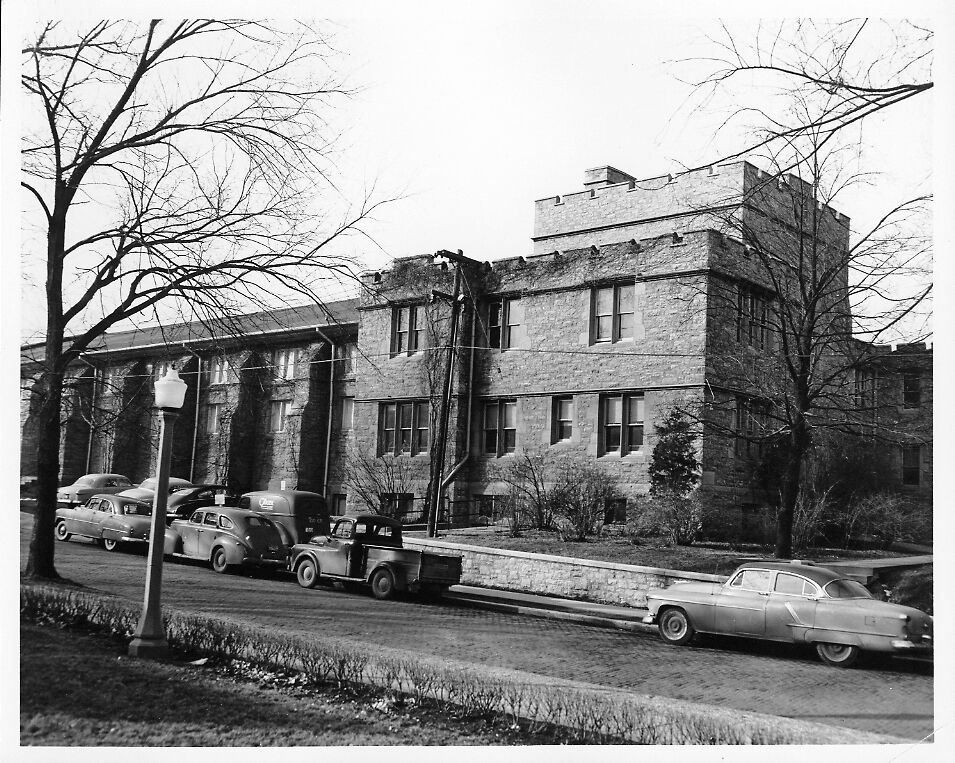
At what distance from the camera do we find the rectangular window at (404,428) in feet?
37.3

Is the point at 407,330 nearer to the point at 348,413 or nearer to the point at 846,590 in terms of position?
the point at 348,413

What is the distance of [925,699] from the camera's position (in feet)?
28.1

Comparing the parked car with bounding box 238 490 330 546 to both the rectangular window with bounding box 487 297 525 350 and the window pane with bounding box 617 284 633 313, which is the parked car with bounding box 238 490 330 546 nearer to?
the rectangular window with bounding box 487 297 525 350

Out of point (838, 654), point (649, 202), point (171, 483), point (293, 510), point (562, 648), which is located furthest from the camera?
point (649, 202)

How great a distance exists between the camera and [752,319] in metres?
10.9

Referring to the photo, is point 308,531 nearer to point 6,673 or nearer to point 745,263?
point 6,673

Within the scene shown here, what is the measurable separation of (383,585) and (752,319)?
19.6ft

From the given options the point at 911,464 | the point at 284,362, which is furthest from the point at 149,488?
the point at 911,464

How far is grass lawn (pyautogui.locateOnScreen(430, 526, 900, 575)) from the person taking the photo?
416 inches

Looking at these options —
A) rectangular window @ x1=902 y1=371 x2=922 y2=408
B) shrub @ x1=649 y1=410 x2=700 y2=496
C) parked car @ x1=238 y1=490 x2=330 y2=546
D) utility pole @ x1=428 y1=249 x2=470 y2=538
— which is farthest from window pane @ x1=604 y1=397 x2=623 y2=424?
parked car @ x1=238 y1=490 x2=330 y2=546

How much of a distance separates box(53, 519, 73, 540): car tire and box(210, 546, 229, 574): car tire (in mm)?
1716

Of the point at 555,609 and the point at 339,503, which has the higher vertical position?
the point at 339,503

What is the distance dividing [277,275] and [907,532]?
294 inches

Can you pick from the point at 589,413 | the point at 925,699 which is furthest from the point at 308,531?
the point at 925,699
